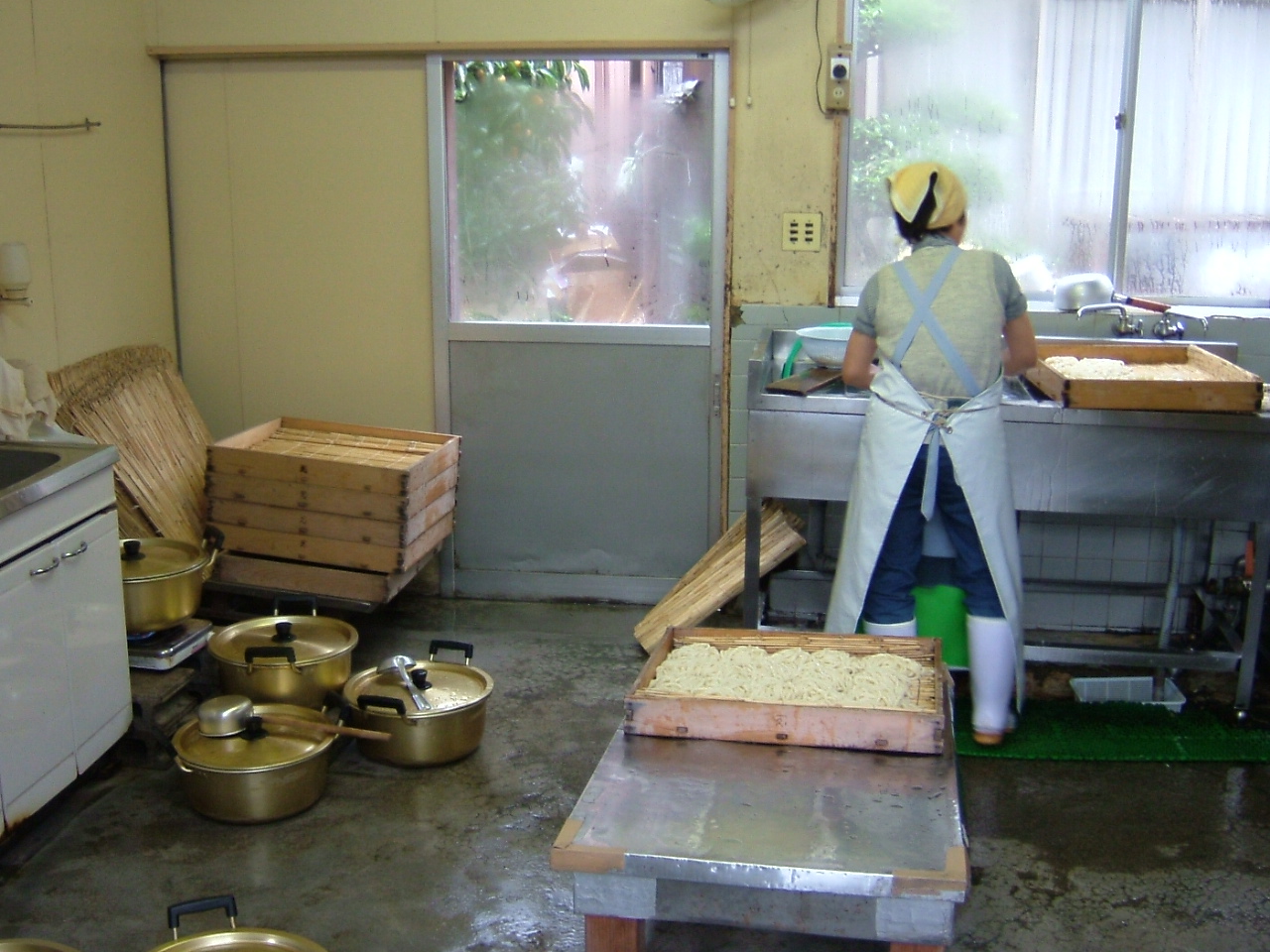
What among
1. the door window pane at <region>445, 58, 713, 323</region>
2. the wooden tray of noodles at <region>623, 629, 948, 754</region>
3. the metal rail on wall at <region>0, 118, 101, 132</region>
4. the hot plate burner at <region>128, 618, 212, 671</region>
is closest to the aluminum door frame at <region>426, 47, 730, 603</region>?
the door window pane at <region>445, 58, 713, 323</region>

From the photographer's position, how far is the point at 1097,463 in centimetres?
413

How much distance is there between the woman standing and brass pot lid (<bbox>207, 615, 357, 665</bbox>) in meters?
1.59

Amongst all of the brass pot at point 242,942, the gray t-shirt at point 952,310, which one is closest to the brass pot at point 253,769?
the brass pot at point 242,942

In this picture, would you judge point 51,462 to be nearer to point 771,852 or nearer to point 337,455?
point 337,455

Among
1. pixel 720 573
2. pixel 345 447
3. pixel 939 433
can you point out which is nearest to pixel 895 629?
pixel 939 433

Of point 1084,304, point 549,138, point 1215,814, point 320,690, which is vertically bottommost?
point 1215,814

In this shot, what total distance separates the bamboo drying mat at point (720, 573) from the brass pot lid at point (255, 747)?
153 cm

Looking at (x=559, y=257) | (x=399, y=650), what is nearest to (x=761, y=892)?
(x=399, y=650)

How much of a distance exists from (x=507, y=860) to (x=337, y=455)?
2066 millimetres

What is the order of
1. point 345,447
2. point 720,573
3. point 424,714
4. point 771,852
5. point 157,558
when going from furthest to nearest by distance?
point 345,447
point 720,573
point 157,558
point 424,714
point 771,852

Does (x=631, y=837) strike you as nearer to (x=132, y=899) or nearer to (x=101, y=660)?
(x=132, y=899)

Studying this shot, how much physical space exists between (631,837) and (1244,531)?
133 inches

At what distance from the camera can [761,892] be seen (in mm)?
2373

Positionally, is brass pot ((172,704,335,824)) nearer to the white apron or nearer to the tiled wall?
the white apron
